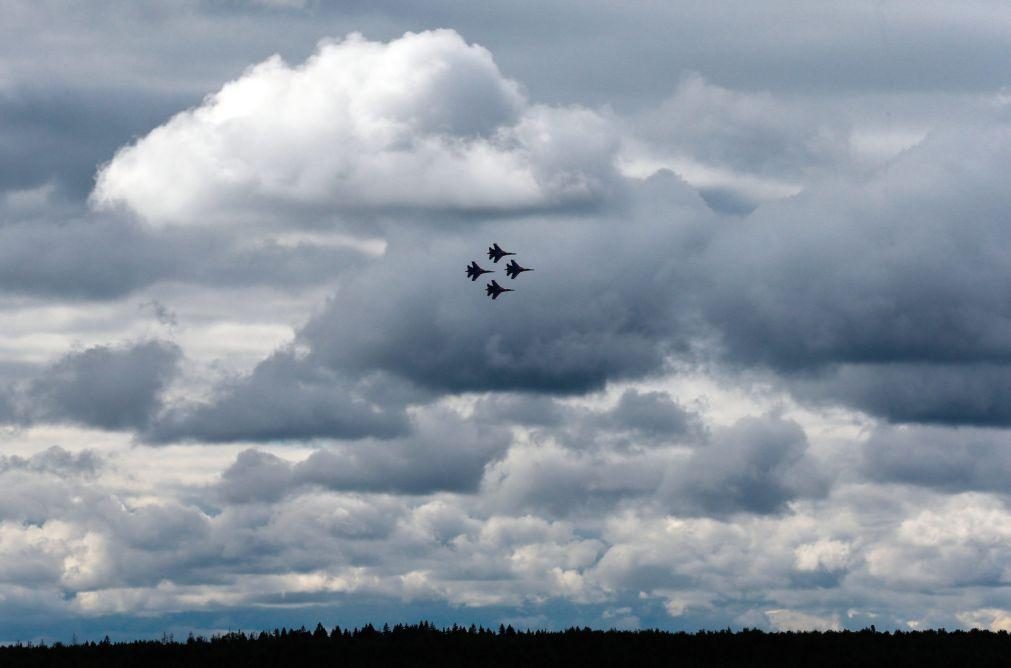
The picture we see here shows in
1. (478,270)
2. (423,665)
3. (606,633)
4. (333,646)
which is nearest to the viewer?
(423,665)

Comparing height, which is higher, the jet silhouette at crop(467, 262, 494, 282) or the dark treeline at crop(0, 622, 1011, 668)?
the jet silhouette at crop(467, 262, 494, 282)

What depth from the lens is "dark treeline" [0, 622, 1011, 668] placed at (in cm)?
10425

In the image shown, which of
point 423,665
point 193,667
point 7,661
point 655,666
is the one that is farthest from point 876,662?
point 7,661

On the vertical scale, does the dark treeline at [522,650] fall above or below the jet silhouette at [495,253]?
below

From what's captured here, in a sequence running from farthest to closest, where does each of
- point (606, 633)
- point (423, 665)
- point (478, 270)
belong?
1. point (478, 270)
2. point (606, 633)
3. point (423, 665)

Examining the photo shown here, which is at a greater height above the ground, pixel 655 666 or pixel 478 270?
pixel 478 270

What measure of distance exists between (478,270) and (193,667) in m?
51.1

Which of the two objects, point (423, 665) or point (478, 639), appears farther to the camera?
point (478, 639)

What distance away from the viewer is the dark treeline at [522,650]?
4104 inches

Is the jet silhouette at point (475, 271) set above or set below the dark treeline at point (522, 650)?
above

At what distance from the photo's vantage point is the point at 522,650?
10812 cm

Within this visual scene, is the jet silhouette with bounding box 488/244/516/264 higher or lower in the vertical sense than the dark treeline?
higher

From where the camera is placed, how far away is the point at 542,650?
354ft

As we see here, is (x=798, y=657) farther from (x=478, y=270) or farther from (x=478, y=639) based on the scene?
(x=478, y=270)
